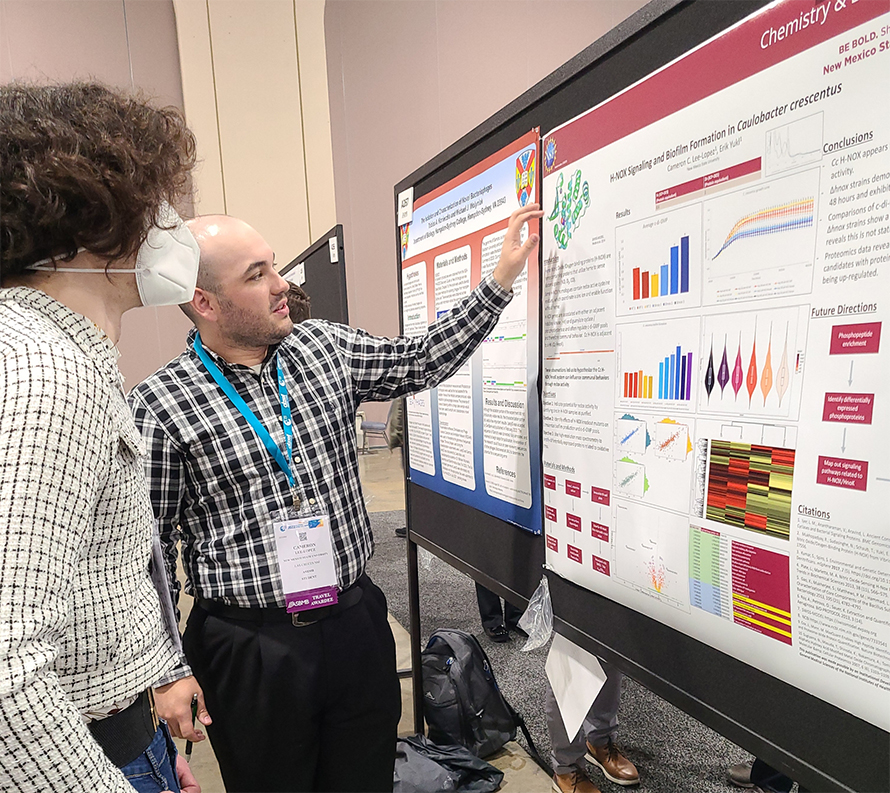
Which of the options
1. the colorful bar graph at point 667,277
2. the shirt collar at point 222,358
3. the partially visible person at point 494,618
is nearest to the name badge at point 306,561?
the shirt collar at point 222,358

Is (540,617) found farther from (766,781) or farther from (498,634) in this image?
(498,634)

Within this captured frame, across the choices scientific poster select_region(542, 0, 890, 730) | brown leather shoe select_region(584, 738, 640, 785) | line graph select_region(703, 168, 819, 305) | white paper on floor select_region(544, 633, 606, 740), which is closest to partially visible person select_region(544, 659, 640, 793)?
brown leather shoe select_region(584, 738, 640, 785)

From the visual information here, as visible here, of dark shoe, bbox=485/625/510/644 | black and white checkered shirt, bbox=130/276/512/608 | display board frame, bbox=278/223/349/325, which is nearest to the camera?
black and white checkered shirt, bbox=130/276/512/608

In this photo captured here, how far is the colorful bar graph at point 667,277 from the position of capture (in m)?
0.89

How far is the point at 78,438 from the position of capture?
0.61m

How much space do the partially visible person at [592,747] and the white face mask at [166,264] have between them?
1505mm

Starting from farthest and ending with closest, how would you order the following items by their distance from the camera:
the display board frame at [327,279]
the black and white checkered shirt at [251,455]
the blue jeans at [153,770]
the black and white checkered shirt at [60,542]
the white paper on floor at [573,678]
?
the display board frame at [327,279] < the black and white checkered shirt at [251,455] < the white paper on floor at [573,678] < the blue jeans at [153,770] < the black and white checkered shirt at [60,542]

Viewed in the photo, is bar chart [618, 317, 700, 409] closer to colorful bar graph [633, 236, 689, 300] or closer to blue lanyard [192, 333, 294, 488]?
colorful bar graph [633, 236, 689, 300]

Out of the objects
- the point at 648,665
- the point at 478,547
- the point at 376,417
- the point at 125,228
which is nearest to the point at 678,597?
the point at 648,665

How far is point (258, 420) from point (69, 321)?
725mm

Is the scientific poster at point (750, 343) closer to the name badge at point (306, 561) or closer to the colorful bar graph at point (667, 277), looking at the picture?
the colorful bar graph at point (667, 277)

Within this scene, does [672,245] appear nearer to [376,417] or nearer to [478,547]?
[478,547]

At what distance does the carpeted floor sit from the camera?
1893mm

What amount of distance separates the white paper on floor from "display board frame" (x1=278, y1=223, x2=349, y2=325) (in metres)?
1.22
